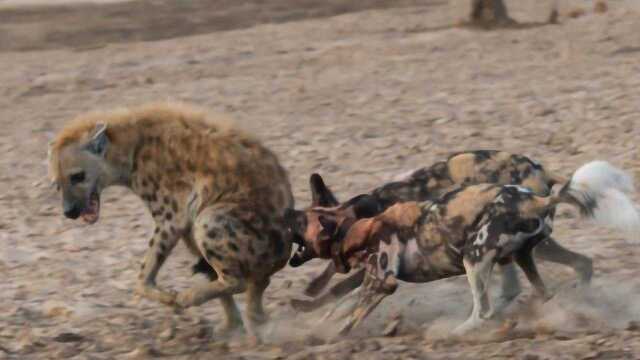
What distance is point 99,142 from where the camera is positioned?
6.93 metres

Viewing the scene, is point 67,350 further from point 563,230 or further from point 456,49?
point 456,49

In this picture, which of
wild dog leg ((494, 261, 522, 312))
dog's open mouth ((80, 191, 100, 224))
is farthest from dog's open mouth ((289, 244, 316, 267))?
dog's open mouth ((80, 191, 100, 224))

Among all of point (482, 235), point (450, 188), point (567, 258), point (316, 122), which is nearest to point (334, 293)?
point (450, 188)

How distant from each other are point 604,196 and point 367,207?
44.2 inches

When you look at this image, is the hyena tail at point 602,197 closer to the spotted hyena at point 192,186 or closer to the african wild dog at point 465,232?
the african wild dog at point 465,232

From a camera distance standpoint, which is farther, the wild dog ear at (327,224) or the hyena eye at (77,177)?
the hyena eye at (77,177)

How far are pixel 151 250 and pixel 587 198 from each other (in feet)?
6.70

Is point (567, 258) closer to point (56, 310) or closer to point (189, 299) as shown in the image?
point (189, 299)

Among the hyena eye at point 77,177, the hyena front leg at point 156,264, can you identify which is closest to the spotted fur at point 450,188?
the hyena front leg at point 156,264

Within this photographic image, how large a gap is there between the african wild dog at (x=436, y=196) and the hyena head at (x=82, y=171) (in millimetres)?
969

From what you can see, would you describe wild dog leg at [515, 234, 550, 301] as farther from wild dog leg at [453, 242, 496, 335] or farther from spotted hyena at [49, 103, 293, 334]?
spotted hyena at [49, 103, 293, 334]

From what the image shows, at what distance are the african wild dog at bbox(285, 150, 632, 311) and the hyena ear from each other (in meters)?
0.97

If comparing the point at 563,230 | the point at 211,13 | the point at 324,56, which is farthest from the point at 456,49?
the point at 563,230

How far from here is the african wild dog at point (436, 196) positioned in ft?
22.2
